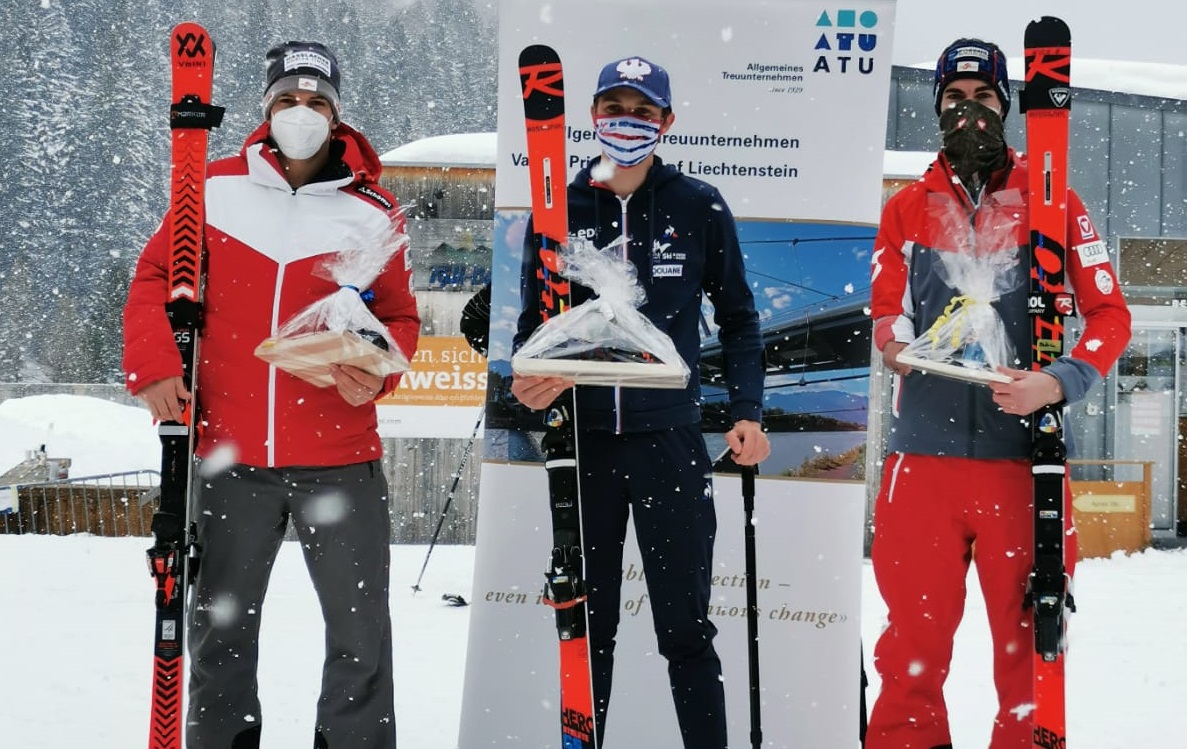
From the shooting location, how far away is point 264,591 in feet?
8.09

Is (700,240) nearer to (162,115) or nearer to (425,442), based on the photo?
(425,442)

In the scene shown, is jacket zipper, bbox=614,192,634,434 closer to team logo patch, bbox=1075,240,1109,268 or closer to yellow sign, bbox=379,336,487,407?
team logo patch, bbox=1075,240,1109,268

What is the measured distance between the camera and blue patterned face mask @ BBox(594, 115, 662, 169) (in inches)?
99.2

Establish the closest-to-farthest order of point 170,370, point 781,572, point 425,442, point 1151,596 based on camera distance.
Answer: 1. point 170,370
2. point 781,572
3. point 1151,596
4. point 425,442

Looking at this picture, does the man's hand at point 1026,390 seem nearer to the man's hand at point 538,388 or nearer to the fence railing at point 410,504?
the man's hand at point 538,388

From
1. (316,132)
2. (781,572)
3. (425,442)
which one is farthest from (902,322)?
(425,442)

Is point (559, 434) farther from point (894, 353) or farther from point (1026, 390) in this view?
point (1026, 390)

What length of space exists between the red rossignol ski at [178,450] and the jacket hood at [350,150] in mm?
122

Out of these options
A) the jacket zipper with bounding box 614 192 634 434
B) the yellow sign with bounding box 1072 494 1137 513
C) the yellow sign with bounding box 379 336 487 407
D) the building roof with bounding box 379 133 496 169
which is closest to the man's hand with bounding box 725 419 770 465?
the jacket zipper with bounding box 614 192 634 434

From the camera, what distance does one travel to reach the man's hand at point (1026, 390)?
2.31 metres

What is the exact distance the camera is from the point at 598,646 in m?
2.69

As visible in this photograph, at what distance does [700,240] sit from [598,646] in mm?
1128

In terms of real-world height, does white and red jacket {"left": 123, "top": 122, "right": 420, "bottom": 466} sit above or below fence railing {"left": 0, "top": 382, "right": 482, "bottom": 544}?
above

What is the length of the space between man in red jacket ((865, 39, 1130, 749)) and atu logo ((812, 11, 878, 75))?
57 cm
